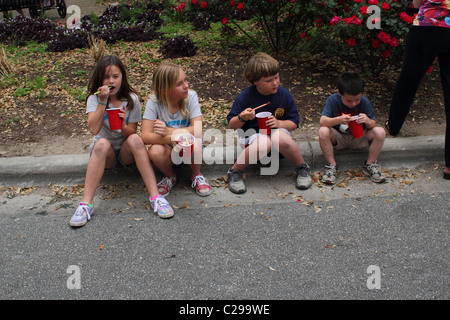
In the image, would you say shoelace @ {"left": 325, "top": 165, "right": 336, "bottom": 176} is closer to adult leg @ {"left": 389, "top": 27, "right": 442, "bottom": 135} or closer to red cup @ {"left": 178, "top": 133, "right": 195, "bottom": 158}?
adult leg @ {"left": 389, "top": 27, "right": 442, "bottom": 135}

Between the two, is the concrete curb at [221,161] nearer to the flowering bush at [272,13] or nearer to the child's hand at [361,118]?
the child's hand at [361,118]

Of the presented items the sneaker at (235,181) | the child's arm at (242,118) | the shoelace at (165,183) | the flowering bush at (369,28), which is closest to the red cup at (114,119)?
the shoelace at (165,183)

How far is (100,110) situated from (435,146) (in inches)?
114

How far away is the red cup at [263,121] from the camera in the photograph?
307 cm

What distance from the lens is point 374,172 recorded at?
338 cm

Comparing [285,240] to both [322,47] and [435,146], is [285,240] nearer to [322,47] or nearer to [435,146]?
[435,146]

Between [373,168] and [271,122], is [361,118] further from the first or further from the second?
[271,122]

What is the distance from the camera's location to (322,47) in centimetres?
489

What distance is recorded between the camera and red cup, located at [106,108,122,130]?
303 cm

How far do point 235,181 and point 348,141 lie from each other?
106 cm

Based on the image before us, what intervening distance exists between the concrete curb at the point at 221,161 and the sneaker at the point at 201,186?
0.80ft

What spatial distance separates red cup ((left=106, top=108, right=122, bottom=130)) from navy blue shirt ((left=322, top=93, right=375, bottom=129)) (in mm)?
1661

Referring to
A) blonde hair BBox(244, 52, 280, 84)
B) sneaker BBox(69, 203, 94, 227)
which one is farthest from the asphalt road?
blonde hair BBox(244, 52, 280, 84)

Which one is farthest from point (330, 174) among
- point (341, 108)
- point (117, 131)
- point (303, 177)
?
point (117, 131)
